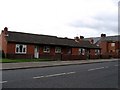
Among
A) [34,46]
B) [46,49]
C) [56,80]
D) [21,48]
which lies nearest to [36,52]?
[34,46]

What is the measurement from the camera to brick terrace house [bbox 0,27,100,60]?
4278 cm

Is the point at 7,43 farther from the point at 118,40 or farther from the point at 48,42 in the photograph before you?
the point at 118,40

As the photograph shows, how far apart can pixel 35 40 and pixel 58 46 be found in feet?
20.1

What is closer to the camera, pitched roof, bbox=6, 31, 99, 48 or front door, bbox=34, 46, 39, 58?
pitched roof, bbox=6, 31, 99, 48

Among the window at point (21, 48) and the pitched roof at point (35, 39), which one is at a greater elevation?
the pitched roof at point (35, 39)

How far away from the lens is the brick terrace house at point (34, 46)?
42.8m

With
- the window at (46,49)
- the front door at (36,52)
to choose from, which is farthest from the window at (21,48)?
the window at (46,49)

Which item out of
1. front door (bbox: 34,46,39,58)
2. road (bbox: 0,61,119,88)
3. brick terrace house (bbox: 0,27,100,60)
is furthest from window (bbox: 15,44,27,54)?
road (bbox: 0,61,119,88)

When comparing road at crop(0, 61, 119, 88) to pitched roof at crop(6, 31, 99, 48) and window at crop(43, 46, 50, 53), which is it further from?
window at crop(43, 46, 50, 53)

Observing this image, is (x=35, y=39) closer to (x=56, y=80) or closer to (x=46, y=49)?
(x=46, y=49)

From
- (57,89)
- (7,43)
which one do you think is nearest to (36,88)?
(57,89)

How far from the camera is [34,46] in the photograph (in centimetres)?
4666

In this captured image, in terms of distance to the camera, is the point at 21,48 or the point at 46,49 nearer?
the point at 21,48

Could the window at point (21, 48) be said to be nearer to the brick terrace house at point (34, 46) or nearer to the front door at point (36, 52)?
the brick terrace house at point (34, 46)
